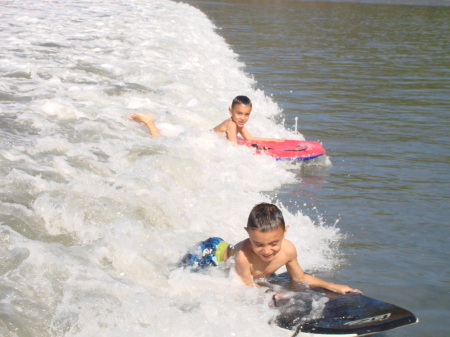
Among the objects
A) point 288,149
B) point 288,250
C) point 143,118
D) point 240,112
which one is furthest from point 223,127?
point 288,250

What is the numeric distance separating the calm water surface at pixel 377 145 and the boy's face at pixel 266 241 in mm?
924

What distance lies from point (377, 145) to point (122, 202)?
483 cm

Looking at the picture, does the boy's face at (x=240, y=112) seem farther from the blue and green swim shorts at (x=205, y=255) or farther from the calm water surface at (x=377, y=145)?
the blue and green swim shorts at (x=205, y=255)

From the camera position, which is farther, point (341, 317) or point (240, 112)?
point (240, 112)

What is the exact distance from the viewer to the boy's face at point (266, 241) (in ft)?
13.0

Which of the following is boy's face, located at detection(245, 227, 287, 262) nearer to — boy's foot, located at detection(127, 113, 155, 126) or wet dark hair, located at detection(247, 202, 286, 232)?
wet dark hair, located at detection(247, 202, 286, 232)

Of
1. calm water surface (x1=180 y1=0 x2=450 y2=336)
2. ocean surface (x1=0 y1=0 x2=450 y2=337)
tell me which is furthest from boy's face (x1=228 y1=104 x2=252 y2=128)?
calm water surface (x1=180 y1=0 x2=450 y2=336)

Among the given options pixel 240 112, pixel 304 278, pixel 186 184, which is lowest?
pixel 186 184

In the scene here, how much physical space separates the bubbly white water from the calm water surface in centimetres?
42

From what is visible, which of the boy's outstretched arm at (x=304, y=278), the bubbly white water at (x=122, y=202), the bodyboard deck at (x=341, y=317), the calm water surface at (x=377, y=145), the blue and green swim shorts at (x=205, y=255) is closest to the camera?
the bubbly white water at (x=122, y=202)

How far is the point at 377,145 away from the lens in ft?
28.6

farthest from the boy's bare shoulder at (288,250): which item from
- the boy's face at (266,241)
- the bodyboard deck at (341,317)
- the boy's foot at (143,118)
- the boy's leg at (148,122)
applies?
the boy's foot at (143,118)

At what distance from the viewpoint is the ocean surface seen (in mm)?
3811

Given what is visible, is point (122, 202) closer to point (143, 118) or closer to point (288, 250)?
point (288, 250)
